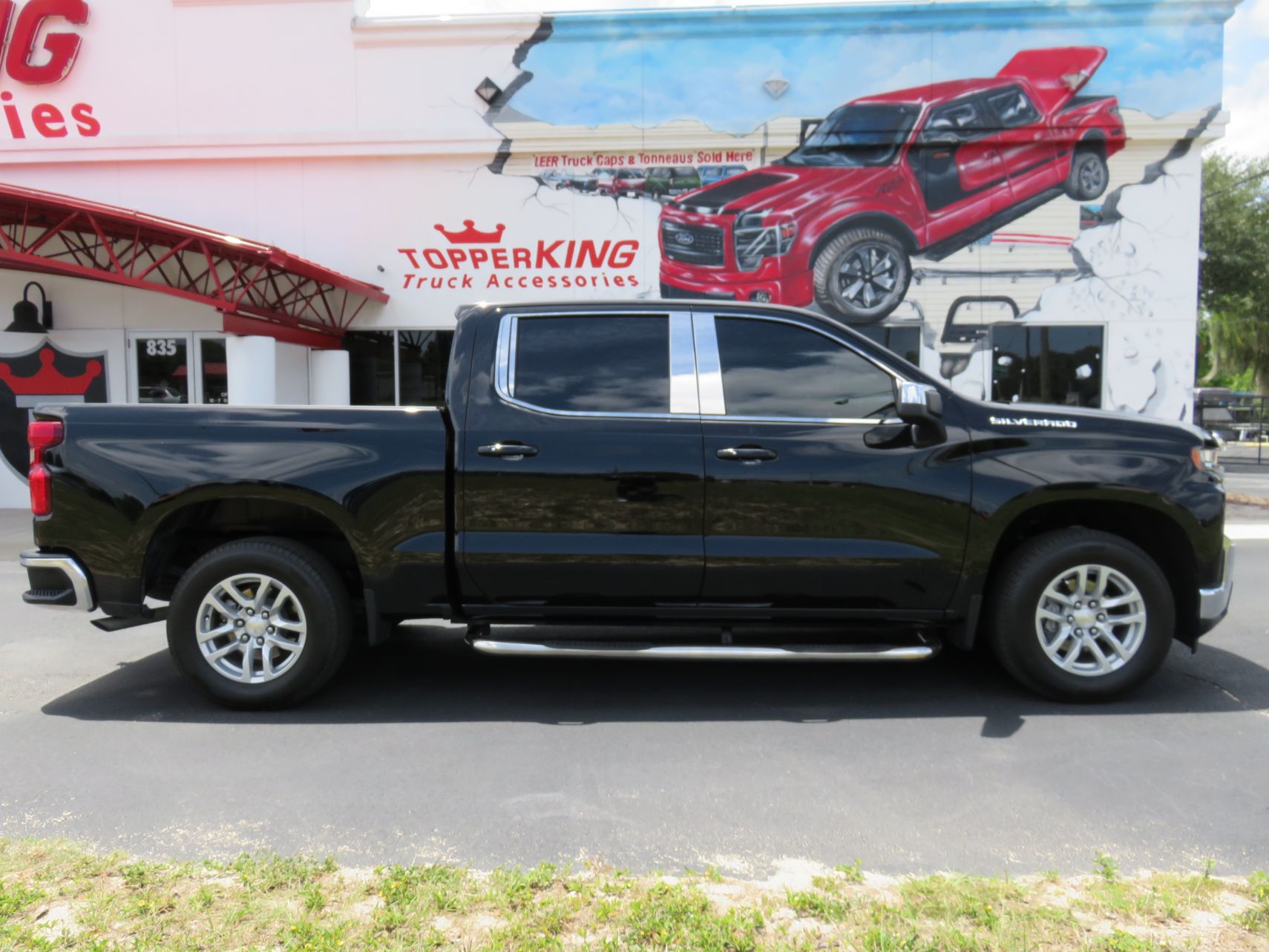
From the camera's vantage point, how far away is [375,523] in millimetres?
4434

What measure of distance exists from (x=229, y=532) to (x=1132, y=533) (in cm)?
476

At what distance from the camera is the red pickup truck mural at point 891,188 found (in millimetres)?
12867

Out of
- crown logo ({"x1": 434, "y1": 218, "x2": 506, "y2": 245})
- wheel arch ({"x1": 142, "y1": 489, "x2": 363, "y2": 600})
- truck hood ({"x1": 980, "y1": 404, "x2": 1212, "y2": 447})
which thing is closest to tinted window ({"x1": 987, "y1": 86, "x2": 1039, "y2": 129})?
crown logo ({"x1": 434, "y1": 218, "x2": 506, "y2": 245})

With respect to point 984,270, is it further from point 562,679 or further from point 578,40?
point 562,679

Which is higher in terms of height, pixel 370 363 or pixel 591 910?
pixel 370 363

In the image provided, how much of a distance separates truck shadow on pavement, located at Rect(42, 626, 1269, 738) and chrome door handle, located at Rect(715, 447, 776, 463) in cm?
125

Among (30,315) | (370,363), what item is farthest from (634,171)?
(30,315)

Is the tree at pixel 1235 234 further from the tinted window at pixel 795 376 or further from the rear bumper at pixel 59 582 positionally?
the rear bumper at pixel 59 582

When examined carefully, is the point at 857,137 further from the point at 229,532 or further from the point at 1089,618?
the point at 229,532

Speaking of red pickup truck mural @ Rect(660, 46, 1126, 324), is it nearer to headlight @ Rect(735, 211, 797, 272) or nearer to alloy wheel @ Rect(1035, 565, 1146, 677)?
headlight @ Rect(735, 211, 797, 272)

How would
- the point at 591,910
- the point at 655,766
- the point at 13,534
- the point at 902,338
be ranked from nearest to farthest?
the point at 591,910 → the point at 655,766 → the point at 13,534 → the point at 902,338

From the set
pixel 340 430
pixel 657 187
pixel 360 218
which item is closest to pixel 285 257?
pixel 360 218

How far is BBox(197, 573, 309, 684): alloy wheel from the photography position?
4.48m

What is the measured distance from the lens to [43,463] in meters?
4.48
